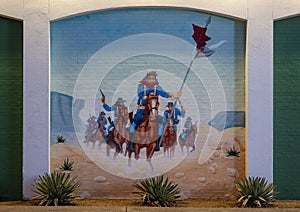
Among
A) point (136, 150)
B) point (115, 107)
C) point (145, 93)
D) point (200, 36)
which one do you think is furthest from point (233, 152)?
point (115, 107)

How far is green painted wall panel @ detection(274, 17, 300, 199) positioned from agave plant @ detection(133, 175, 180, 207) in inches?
101

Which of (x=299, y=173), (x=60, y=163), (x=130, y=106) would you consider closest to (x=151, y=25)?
(x=130, y=106)

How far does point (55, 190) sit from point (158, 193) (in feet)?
7.31

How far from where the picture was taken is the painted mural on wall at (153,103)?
36.4 ft

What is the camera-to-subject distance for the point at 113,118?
440 inches

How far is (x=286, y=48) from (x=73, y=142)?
5.53 metres

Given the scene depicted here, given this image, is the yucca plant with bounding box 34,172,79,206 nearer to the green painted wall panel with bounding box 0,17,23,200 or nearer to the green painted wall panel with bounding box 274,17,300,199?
the green painted wall panel with bounding box 0,17,23,200

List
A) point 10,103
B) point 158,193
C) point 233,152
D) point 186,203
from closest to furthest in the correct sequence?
point 158,193 < point 186,203 < point 233,152 < point 10,103

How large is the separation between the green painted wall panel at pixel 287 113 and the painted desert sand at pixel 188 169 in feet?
2.86

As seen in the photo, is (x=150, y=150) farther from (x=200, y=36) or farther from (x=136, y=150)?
(x=200, y=36)

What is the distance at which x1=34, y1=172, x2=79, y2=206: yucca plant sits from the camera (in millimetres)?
10102

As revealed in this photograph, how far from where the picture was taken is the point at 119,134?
11.2 metres

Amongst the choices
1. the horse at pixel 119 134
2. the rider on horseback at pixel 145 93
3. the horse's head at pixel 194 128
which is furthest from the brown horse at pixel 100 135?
the horse's head at pixel 194 128

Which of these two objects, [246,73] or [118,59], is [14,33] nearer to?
[118,59]
